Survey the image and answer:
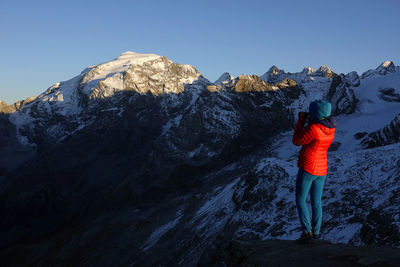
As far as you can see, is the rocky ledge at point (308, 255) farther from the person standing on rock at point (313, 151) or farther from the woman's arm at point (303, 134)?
the woman's arm at point (303, 134)

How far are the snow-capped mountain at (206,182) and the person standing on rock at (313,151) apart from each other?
18.7 feet

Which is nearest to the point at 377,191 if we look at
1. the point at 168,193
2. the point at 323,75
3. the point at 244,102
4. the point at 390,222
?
the point at 390,222

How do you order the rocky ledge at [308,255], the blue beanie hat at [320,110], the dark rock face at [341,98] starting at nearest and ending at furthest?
the rocky ledge at [308,255]
the blue beanie hat at [320,110]
the dark rock face at [341,98]

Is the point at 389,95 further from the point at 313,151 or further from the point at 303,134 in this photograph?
the point at 303,134

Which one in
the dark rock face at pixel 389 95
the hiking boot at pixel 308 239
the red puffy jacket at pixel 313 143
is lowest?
the dark rock face at pixel 389 95

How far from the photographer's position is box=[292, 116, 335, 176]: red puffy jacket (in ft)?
23.1

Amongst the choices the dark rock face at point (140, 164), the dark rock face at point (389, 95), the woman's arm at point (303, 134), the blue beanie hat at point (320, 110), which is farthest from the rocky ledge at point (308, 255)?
the dark rock face at point (389, 95)

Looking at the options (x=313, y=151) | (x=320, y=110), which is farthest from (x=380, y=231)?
(x=320, y=110)

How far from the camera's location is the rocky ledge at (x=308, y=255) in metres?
5.95

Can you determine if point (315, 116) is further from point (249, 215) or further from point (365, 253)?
point (249, 215)

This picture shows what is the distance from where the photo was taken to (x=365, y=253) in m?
6.32

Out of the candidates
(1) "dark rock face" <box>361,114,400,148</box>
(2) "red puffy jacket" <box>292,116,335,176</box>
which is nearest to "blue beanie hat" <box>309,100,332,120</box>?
(2) "red puffy jacket" <box>292,116,335,176</box>

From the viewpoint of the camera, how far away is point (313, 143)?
23.7 ft

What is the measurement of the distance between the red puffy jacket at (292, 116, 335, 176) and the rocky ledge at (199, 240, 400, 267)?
6.04 ft
